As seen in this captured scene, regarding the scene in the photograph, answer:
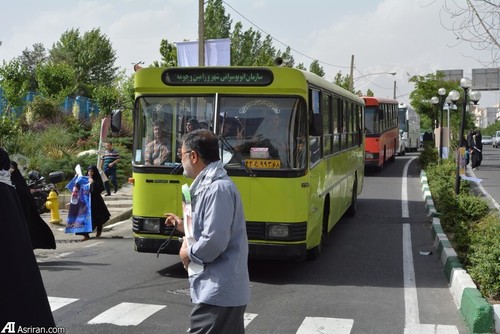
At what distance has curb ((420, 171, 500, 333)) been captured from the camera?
22.4ft

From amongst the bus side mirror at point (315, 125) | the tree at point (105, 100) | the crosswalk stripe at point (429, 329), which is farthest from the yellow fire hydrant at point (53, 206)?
the tree at point (105, 100)

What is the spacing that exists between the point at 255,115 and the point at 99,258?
3989mm

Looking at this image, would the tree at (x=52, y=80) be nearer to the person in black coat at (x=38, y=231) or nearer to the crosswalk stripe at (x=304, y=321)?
the crosswalk stripe at (x=304, y=321)

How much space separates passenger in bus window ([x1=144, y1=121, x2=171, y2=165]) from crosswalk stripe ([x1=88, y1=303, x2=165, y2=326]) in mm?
2153

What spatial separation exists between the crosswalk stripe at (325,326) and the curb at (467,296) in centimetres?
123

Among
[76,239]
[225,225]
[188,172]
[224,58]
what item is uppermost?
[224,58]

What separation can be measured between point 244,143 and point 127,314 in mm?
2739

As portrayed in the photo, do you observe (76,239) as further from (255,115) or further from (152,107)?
(255,115)

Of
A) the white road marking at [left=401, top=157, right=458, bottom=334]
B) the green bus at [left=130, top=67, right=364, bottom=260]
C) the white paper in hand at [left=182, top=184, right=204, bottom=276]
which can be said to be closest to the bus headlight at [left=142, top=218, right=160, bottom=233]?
the green bus at [left=130, top=67, right=364, bottom=260]

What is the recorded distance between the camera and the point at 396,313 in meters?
7.80

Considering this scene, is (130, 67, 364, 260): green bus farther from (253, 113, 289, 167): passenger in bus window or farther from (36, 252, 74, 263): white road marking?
(36, 252, 74, 263): white road marking

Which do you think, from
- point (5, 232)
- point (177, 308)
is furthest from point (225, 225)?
point (177, 308)

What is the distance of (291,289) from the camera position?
29.5ft

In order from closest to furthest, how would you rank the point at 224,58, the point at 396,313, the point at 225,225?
1. the point at 225,225
2. the point at 396,313
3. the point at 224,58
